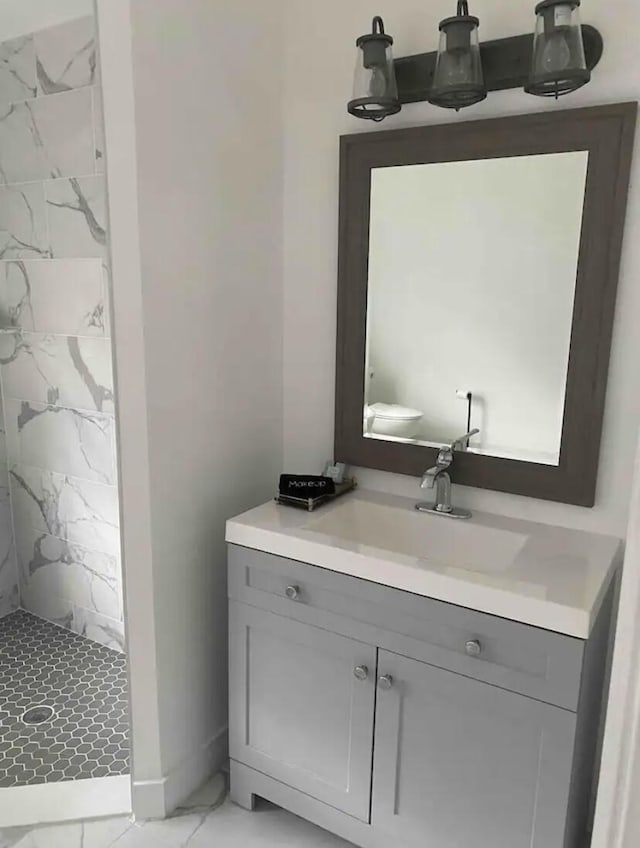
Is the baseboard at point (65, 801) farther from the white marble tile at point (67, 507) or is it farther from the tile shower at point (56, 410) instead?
the white marble tile at point (67, 507)

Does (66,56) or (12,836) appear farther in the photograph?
(66,56)

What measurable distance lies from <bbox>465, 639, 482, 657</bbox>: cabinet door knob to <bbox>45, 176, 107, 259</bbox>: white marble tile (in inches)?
70.1

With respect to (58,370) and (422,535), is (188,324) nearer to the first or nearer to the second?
(422,535)

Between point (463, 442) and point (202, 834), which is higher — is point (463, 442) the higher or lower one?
the higher one

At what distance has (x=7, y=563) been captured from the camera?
2.97 metres

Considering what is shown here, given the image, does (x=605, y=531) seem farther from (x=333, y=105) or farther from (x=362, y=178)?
(x=333, y=105)

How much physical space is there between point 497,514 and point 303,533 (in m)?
0.55

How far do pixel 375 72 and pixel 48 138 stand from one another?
4.40 feet

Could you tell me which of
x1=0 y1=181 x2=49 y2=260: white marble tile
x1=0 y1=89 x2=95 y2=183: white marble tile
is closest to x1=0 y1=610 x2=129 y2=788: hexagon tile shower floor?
x1=0 y1=181 x2=49 y2=260: white marble tile

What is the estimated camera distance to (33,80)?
8.07ft

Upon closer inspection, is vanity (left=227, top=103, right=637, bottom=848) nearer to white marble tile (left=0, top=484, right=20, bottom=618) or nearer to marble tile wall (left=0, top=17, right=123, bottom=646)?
marble tile wall (left=0, top=17, right=123, bottom=646)

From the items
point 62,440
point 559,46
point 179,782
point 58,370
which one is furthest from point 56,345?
point 559,46

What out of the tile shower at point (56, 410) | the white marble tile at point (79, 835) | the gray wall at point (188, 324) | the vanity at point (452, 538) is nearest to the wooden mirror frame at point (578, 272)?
the vanity at point (452, 538)

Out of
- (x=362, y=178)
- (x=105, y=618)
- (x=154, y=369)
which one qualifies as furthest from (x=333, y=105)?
(x=105, y=618)
